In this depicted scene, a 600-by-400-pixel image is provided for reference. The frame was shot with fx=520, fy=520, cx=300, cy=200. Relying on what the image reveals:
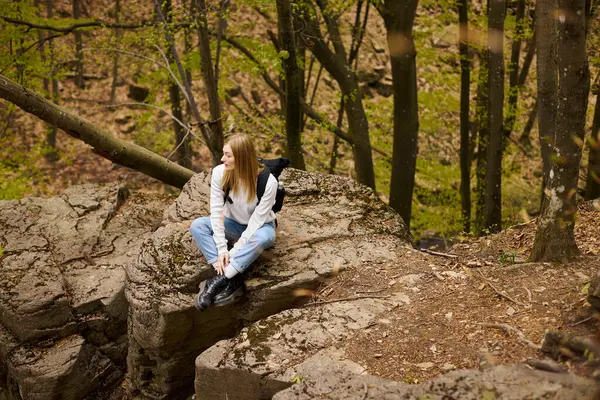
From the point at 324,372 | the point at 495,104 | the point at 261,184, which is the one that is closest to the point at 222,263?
the point at 261,184

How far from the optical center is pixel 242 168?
4953mm

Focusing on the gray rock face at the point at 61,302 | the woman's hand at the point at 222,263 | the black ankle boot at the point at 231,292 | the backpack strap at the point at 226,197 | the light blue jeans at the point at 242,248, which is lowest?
the gray rock face at the point at 61,302

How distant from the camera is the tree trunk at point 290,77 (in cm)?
710

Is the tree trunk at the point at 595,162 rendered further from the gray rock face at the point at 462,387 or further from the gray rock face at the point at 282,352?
the gray rock face at the point at 462,387

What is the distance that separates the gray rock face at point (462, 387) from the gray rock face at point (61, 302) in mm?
3425

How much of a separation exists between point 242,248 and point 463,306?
2.06m

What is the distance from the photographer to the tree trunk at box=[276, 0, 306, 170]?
710cm

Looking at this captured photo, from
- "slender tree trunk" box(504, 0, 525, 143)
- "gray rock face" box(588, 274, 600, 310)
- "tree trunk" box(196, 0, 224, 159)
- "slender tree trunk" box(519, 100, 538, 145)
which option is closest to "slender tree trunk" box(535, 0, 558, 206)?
"gray rock face" box(588, 274, 600, 310)

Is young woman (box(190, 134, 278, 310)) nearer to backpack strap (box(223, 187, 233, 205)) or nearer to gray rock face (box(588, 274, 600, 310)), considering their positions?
backpack strap (box(223, 187, 233, 205))

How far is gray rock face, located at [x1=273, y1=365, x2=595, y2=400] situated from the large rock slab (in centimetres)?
150

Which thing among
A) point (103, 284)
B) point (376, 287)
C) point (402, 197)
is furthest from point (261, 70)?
point (376, 287)

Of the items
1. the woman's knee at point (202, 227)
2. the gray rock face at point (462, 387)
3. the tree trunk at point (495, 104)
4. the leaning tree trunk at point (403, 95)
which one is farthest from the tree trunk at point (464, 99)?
the gray rock face at point (462, 387)

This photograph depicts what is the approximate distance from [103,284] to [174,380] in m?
1.74

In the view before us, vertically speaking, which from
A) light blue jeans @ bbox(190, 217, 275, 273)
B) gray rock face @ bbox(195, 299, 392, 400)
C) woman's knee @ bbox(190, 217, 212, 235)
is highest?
woman's knee @ bbox(190, 217, 212, 235)
